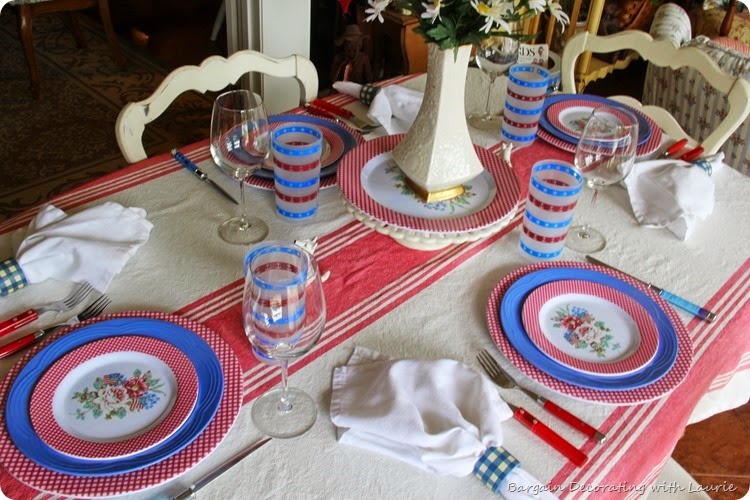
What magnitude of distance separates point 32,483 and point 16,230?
50 cm

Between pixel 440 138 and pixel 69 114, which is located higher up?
pixel 440 138

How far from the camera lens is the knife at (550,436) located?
75 cm

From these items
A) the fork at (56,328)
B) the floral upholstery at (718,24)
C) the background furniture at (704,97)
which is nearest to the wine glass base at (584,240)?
the fork at (56,328)

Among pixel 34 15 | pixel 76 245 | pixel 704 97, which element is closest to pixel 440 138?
pixel 76 245

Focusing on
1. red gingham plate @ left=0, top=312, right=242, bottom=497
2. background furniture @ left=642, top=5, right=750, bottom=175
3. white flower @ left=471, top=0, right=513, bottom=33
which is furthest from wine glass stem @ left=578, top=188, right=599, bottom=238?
background furniture @ left=642, top=5, right=750, bottom=175

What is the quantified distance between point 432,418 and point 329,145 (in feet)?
2.07

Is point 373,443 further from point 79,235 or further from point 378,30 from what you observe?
point 378,30

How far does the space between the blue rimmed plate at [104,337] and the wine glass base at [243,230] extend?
8.7 inches

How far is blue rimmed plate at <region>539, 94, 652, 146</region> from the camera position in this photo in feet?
4.36

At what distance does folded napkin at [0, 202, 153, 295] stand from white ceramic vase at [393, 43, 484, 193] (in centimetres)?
41

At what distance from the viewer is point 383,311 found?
3.11 feet

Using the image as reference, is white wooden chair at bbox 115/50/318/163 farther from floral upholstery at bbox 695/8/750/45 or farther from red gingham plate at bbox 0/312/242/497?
Answer: floral upholstery at bbox 695/8/750/45

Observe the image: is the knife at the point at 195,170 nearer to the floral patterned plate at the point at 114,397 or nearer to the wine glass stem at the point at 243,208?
the wine glass stem at the point at 243,208

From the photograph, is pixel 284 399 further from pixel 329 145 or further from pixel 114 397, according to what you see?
pixel 329 145
